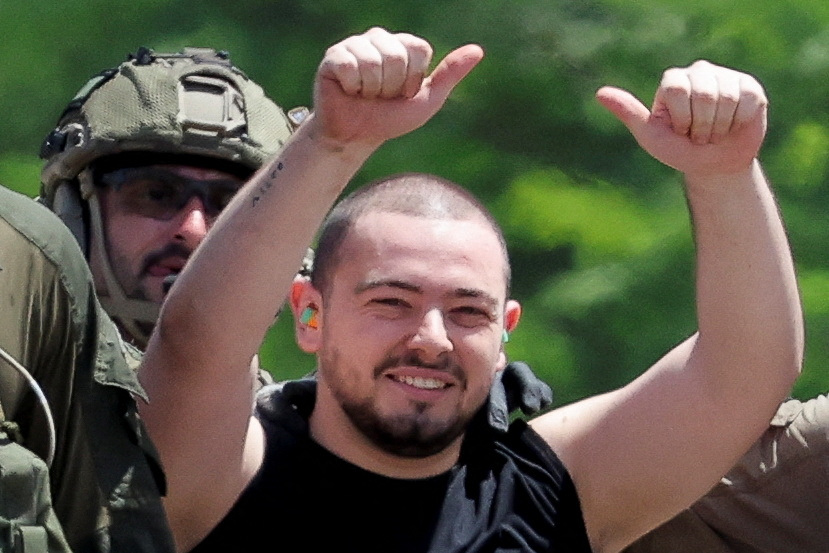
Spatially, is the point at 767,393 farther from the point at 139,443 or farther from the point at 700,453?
the point at 139,443

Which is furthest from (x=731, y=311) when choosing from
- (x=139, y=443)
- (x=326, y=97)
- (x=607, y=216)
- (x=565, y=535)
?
(x=607, y=216)

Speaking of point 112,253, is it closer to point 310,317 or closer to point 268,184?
point 310,317

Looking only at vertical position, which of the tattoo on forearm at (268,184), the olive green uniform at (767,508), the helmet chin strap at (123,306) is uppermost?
the tattoo on forearm at (268,184)

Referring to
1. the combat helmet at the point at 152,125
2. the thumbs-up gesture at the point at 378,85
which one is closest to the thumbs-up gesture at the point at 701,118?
the thumbs-up gesture at the point at 378,85

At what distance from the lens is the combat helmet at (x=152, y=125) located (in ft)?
15.8

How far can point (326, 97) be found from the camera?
3.30 m

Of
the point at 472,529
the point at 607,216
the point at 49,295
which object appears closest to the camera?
the point at 49,295

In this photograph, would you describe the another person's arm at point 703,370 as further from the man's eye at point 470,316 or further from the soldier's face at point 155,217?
the soldier's face at point 155,217

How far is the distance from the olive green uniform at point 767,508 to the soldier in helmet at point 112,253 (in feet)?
3.69

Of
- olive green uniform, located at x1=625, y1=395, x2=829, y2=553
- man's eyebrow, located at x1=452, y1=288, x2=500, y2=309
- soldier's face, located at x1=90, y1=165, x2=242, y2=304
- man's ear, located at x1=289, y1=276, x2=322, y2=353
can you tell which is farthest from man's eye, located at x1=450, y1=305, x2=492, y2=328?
soldier's face, located at x1=90, y1=165, x2=242, y2=304

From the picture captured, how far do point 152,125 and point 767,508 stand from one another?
176cm

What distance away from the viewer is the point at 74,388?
284 centimetres

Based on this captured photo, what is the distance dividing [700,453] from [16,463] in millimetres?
1561

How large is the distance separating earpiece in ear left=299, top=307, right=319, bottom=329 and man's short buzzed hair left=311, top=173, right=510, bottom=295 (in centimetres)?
4
